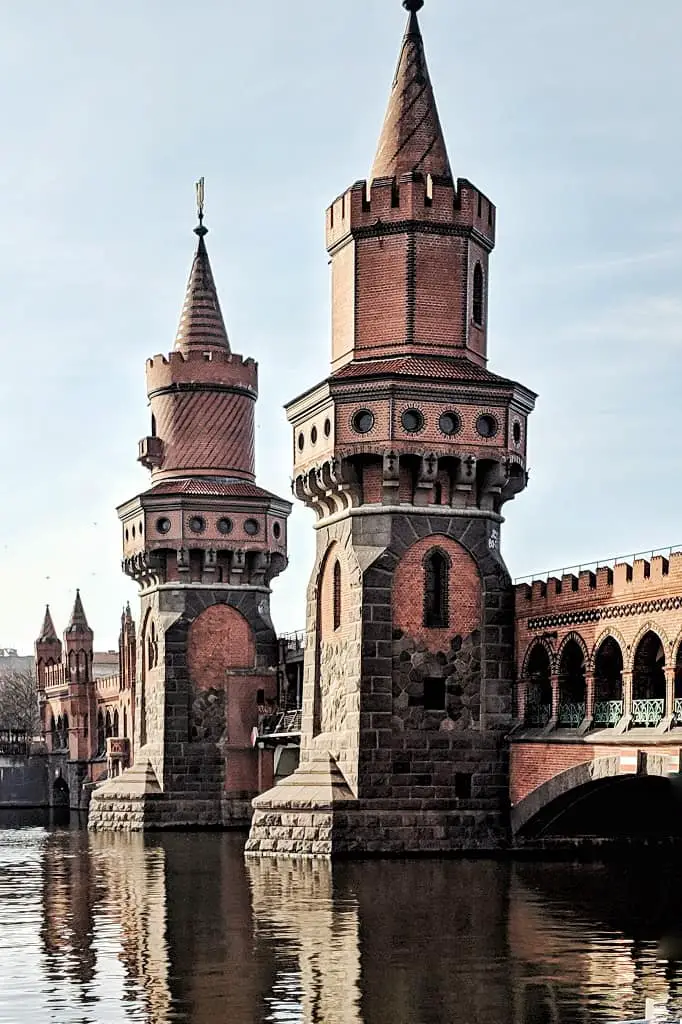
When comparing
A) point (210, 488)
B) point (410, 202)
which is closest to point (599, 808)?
point (410, 202)

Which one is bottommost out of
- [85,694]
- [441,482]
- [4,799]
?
[4,799]

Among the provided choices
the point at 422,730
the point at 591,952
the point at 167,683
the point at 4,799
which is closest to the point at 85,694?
the point at 4,799

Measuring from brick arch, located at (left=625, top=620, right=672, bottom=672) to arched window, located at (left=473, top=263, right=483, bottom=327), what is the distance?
450 inches

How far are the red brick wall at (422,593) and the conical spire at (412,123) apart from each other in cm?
1036

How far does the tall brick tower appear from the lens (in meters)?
45.1

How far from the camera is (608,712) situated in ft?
139

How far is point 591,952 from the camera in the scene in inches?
1105

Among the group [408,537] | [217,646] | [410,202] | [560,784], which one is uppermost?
[410,202]

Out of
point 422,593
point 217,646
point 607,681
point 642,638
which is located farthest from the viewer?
point 217,646

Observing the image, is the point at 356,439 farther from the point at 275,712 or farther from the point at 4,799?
the point at 4,799

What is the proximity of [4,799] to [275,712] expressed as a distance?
4699 centimetres

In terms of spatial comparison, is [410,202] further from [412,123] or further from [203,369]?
[203,369]

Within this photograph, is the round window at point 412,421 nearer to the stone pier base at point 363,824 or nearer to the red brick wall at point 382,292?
the red brick wall at point 382,292

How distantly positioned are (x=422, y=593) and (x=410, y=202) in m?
10.5
